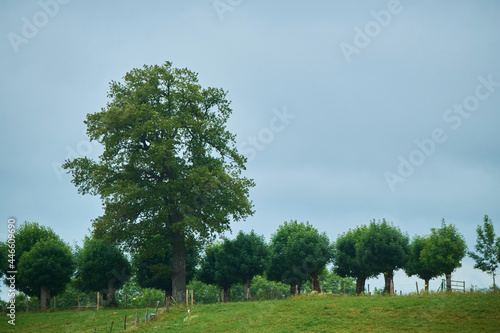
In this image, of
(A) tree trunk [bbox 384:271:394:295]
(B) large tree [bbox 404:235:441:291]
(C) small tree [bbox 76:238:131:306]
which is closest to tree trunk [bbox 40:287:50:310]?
(C) small tree [bbox 76:238:131:306]

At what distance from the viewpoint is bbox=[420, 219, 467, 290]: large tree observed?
59819 millimetres

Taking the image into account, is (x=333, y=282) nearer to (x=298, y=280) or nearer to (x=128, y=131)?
(x=298, y=280)

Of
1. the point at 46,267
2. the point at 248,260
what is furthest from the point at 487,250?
the point at 46,267

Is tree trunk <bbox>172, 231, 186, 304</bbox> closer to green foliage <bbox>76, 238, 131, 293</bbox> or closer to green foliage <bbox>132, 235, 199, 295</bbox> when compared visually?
green foliage <bbox>132, 235, 199, 295</bbox>

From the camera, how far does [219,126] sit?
5453 cm

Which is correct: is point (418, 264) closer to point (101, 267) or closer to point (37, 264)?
point (101, 267)

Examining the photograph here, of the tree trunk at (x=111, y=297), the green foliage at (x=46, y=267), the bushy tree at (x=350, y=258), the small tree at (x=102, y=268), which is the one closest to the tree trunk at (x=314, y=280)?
the bushy tree at (x=350, y=258)

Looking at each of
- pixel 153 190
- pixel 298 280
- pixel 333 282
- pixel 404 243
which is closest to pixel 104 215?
pixel 153 190

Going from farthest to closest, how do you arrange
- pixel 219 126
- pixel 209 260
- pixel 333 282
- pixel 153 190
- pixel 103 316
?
pixel 333 282
pixel 209 260
pixel 219 126
pixel 153 190
pixel 103 316

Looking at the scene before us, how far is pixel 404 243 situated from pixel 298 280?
15422mm

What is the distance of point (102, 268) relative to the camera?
207 feet

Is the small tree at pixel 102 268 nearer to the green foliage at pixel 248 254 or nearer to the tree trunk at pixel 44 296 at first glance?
the tree trunk at pixel 44 296

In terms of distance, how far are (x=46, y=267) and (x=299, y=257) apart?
3283 centimetres

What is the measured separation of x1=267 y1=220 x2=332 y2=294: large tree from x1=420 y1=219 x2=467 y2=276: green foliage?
13115mm
